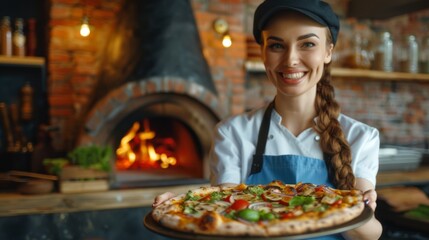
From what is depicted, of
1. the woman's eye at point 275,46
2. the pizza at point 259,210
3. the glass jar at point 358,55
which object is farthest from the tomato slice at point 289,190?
the glass jar at point 358,55

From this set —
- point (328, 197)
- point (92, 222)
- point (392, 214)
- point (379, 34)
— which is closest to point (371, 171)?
point (328, 197)

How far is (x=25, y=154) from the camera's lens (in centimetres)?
379

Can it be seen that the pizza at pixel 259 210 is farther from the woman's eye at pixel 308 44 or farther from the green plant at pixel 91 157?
the green plant at pixel 91 157

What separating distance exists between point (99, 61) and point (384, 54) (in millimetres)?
2857

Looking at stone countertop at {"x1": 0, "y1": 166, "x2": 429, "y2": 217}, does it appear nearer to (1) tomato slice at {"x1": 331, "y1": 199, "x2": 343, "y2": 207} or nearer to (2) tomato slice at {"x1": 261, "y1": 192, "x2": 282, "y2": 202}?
(2) tomato slice at {"x1": 261, "y1": 192, "x2": 282, "y2": 202}

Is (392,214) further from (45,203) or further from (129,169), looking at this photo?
(45,203)

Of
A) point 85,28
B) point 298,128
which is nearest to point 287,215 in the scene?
point 298,128

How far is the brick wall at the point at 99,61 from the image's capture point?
3.82 metres

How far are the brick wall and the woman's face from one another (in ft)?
7.65

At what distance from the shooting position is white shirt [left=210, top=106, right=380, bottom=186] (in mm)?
1779

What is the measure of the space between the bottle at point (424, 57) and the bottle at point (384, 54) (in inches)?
16.7

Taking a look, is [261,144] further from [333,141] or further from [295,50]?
[295,50]

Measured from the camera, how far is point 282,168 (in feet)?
6.02

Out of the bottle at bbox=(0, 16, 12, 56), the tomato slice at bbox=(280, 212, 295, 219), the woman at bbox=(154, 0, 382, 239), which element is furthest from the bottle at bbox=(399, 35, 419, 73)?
the tomato slice at bbox=(280, 212, 295, 219)
